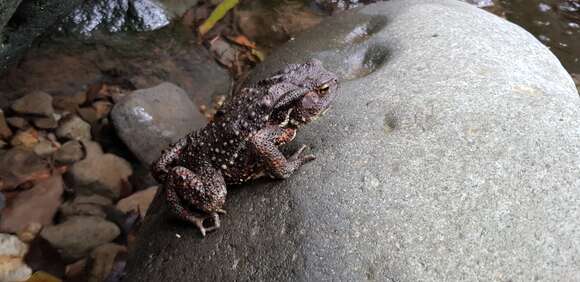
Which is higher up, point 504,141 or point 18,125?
point 504,141

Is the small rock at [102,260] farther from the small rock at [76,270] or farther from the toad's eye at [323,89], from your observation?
the toad's eye at [323,89]

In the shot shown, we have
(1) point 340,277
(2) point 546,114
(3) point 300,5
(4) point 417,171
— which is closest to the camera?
(1) point 340,277

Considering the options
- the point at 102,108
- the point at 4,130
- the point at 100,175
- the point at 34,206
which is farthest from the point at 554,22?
the point at 4,130

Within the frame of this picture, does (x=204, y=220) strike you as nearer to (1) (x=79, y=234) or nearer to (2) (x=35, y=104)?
(1) (x=79, y=234)

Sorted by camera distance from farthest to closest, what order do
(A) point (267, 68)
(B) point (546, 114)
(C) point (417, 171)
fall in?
(A) point (267, 68) → (B) point (546, 114) → (C) point (417, 171)

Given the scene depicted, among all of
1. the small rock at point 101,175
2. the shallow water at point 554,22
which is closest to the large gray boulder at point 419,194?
the small rock at point 101,175

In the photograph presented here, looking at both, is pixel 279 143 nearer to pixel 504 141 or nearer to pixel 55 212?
pixel 504 141

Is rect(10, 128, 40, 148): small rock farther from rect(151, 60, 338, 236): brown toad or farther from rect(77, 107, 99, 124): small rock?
rect(151, 60, 338, 236): brown toad

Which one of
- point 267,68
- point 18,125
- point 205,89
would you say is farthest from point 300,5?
point 18,125
